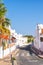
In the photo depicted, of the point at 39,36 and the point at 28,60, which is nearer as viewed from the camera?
the point at 28,60

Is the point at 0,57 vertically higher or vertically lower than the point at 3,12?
lower

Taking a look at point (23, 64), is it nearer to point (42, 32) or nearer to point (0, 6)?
point (0, 6)

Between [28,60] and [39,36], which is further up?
[39,36]

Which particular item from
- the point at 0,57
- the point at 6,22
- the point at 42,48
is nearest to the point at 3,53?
the point at 0,57

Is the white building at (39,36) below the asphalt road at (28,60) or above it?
above

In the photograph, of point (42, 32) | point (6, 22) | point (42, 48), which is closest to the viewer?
point (6, 22)

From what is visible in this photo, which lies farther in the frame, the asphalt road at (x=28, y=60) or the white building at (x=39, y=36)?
the white building at (x=39, y=36)

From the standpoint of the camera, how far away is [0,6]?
39.0m

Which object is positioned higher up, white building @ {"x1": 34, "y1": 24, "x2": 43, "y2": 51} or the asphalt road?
white building @ {"x1": 34, "y1": 24, "x2": 43, "y2": 51}

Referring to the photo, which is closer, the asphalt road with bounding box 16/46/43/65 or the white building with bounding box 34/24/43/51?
the asphalt road with bounding box 16/46/43/65

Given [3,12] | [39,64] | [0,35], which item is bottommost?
[39,64]

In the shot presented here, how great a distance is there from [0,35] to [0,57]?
4.32 metres

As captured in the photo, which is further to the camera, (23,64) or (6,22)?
(6,22)

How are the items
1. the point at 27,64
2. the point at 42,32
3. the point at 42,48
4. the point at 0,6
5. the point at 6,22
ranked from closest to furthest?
the point at 27,64 → the point at 0,6 → the point at 6,22 → the point at 42,48 → the point at 42,32
